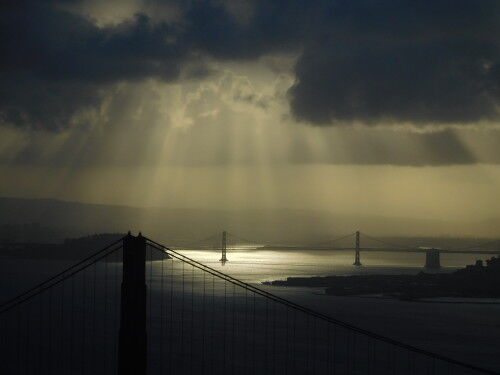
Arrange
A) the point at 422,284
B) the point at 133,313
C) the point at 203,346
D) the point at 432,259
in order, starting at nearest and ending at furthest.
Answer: the point at 133,313 < the point at 203,346 < the point at 422,284 < the point at 432,259

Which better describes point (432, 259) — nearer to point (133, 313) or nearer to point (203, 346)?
point (203, 346)

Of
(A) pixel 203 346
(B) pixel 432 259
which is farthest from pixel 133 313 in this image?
(B) pixel 432 259

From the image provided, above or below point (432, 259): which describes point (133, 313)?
above

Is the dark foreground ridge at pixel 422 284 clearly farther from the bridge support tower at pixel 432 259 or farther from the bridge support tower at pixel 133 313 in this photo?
the bridge support tower at pixel 133 313

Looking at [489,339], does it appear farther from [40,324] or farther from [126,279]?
[126,279]

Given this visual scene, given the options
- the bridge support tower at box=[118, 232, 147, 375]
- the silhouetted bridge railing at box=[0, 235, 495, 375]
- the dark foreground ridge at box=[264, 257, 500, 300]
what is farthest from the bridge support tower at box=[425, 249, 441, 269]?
the bridge support tower at box=[118, 232, 147, 375]

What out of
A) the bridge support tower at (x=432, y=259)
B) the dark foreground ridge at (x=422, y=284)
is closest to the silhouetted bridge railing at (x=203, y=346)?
the dark foreground ridge at (x=422, y=284)

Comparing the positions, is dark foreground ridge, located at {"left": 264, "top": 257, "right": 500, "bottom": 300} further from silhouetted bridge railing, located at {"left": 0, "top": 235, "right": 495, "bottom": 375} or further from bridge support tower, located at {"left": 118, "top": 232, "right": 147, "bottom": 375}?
bridge support tower, located at {"left": 118, "top": 232, "right": 147, "bottom": 375}

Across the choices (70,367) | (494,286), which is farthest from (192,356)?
(494,286)
